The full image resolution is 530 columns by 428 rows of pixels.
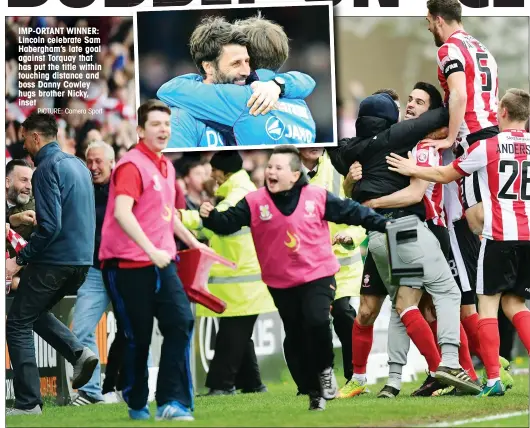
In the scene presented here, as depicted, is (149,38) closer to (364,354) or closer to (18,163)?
(18,163)

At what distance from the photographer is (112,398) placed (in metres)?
8.46

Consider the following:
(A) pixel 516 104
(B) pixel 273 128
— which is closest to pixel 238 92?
(B) pixel 273 128

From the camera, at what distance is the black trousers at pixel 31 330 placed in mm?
7793

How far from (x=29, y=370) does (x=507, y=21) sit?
4331 millimetres

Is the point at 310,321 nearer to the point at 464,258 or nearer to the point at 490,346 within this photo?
the point at 490,346

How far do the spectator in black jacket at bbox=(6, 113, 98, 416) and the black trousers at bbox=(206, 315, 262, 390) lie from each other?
1241mm

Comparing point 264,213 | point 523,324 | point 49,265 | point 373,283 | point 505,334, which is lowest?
point 505,334

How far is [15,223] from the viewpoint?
834 centimetres

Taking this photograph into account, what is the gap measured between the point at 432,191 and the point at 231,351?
194 centimetres

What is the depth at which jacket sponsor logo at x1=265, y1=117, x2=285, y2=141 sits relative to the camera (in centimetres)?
847

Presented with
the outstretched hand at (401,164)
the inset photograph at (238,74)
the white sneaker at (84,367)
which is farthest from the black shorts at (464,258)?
the white sneaker at (84,367)

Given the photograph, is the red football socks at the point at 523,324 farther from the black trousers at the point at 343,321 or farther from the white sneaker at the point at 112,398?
the white sneaker at the point at 112,398

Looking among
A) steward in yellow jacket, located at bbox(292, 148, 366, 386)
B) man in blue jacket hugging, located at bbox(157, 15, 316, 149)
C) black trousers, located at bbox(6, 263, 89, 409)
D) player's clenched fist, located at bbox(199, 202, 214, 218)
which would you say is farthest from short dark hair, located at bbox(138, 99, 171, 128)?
steward in yellow jacket, located at bbox(292, 148, 366, 386)

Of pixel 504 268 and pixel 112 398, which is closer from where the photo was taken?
pixel 504 268
